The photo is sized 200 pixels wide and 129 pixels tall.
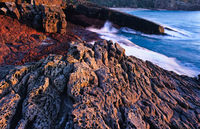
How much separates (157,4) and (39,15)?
274 feet

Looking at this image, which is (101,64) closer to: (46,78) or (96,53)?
(96,53)

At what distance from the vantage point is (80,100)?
3098 mm

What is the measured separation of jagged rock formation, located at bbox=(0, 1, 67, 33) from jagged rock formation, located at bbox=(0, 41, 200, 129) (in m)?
6.73

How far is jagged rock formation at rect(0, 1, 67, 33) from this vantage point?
9.73 metres

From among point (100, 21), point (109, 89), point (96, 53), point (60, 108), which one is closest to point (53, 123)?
point (60, 108)

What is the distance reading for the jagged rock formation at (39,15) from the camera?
31.9ft

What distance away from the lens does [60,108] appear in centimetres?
324

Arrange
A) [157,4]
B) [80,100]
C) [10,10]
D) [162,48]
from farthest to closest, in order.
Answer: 1. [157,4]
2. [162,48]
3. [10,10]
4. [80,100]

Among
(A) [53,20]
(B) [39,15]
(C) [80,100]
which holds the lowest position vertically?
(C) [80,100]

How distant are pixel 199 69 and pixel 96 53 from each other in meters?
11.4

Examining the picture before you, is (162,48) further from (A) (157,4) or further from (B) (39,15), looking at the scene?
(A) (157,4)

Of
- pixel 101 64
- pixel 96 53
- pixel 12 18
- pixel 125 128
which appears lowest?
pixel 125 128

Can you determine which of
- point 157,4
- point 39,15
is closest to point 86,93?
point 39,15

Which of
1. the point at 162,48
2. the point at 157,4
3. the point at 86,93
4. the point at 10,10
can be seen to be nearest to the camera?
the point at 86,93
